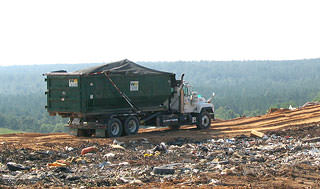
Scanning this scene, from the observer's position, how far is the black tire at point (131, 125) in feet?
78.5

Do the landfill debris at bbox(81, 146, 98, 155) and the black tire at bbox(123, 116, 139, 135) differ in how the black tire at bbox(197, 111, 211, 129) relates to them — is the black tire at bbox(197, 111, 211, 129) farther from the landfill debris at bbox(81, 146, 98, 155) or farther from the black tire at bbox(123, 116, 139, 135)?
the landfill debris at bbox(81, 146, 98, 155)

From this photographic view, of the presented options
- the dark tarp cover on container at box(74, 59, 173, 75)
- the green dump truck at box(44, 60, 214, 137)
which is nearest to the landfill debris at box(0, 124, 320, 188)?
the green dump truck at box(44, 60, 214, 137)

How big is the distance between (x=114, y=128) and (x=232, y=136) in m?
4.88

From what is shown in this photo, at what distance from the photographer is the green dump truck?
22.8 meters

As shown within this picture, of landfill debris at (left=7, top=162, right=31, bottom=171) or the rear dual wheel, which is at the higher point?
the rear dual wheel

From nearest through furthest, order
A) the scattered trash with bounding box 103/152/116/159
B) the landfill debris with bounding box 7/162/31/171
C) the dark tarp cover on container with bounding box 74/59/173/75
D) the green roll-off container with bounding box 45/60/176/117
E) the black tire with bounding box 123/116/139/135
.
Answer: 1. the landfill debris with bounding box 7/162/31/171
2. the scattered trash with bounding box 103/152/116/159
3. the green roll-off container with bounding box 45/60/176/117
4. the dark tarp cover on container with bounding box 74/59/173/75
5. the black tire with bounding box 123/116/139/135

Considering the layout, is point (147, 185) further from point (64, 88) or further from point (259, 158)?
point (64, 88)

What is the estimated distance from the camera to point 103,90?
23047mm

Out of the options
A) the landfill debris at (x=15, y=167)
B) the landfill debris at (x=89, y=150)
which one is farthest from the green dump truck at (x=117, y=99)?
the landfill debris at (x=15, y=167)

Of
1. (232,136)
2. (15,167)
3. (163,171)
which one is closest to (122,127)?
(232,136)

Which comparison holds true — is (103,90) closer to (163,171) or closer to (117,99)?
(117,99)

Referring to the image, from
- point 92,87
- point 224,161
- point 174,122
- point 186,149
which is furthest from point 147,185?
point 174,122

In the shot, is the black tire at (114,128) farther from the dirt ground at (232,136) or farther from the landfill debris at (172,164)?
the landfill debris at (172,164)

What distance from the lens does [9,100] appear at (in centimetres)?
18812
